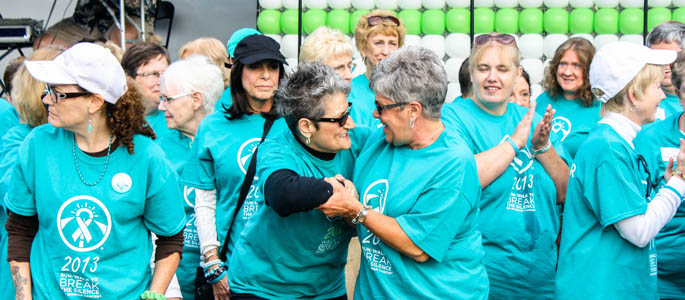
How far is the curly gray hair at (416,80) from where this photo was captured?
7.72ft

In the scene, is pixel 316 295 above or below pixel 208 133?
below

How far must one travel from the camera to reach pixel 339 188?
2.26 meters

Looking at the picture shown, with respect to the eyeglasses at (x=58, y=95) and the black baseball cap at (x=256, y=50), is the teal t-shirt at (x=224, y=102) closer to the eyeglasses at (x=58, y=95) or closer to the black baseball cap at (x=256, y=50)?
the black baseball cap at (x=256, y=50)

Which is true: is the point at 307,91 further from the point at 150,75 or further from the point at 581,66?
the point at 581,66

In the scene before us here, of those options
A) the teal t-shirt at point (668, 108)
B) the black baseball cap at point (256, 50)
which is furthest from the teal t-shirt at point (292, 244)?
the teal t-shirt at point (668, 108)

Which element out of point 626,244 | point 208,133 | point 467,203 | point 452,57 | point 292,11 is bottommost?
point 626,244

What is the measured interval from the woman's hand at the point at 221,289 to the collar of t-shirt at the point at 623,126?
64.6 inches

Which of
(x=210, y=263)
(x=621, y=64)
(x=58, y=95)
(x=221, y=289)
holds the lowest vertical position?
(x=221, y=289)

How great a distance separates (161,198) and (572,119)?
2.38m

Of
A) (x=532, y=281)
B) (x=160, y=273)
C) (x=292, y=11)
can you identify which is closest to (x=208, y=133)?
(x=160, y=273)

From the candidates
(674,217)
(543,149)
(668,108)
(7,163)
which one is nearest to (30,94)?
(7,163)

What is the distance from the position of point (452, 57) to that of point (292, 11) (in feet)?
6.04

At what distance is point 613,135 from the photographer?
253 cm

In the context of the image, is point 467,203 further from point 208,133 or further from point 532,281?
point 208,133
